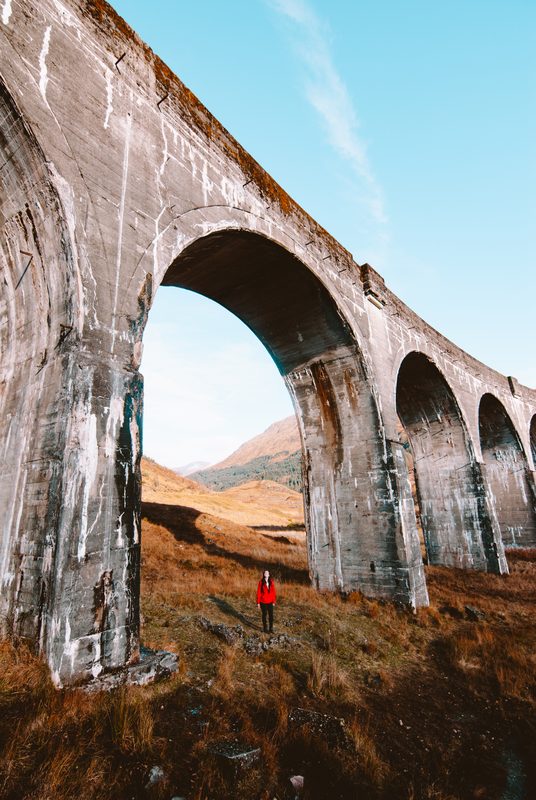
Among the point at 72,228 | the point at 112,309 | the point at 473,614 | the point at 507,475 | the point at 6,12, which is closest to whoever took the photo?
the point at 6,12

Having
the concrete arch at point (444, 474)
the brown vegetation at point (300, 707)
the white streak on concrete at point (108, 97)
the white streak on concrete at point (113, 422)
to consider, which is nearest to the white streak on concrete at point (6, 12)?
the white streak on concrete at point (108, 97)

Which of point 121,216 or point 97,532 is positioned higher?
point 121,216

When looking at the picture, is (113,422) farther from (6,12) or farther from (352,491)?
(352,491)

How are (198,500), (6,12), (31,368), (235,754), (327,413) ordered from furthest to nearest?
(198,500)
(327,413)
(31,368)
(6,12)
(235,754)

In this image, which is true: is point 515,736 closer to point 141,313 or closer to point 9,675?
point 9,675

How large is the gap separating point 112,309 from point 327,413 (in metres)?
6.58

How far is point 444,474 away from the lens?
14516mm

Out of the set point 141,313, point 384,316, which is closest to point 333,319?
point 384,316

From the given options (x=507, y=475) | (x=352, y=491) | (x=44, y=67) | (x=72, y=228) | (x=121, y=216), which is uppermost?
(x=44, y=67)

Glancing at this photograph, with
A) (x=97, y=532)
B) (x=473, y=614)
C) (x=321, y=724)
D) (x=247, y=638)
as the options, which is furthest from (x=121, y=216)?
(x=473, y=614)

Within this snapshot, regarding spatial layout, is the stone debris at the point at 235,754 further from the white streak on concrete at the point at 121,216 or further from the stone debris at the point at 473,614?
the stone debris at the point at 473,614

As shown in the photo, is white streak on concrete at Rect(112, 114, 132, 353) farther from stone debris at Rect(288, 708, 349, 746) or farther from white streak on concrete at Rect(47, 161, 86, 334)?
stone debris at Rect(288, 708, 349, 746)

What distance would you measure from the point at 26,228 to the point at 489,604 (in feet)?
37.2

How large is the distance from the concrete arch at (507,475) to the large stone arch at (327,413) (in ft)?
33.5
